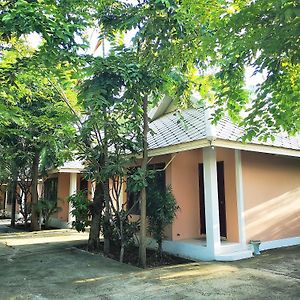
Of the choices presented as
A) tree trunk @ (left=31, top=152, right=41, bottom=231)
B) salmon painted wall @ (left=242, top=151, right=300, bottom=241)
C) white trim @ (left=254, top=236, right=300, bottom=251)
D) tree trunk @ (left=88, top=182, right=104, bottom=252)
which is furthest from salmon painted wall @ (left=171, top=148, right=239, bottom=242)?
tree trunk @ (left=31, top=152, right=41, bottom=231)

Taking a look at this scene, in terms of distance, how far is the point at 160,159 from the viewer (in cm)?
1109

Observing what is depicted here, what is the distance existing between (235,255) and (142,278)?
2.93 m

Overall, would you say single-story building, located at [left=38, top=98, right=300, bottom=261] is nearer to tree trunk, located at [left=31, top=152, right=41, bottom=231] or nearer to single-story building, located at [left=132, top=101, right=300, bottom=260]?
single-story building, located at [left=132, top=101, right=300, bottom=260]

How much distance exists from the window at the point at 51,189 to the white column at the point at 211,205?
13.2 meters

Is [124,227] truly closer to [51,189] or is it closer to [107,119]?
[107,119]

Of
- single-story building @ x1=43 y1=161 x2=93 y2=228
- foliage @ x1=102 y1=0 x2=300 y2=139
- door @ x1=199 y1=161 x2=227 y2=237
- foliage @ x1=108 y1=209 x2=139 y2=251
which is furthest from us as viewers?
single-story building @ x1=43 y1=161 x2=93 y2=228

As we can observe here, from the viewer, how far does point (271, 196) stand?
35.3 feet

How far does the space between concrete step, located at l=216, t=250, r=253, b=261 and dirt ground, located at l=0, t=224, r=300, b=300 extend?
0.82 feet

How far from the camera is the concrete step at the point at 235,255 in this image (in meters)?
8.59

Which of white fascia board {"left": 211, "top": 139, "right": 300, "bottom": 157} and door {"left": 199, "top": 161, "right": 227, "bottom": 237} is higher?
white fascia board {"left": 211, "top": 139, "right": 300, "bottom": 157}

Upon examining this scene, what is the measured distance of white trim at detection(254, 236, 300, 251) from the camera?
1011 cm

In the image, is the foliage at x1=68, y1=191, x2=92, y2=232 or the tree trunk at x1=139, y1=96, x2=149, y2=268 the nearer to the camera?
the tree trunk at x1=139, y1=96, x2=149, y2=268

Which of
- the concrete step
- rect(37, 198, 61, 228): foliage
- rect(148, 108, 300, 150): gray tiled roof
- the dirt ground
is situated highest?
rect(148, 108, 300, 150): gray tiled roof

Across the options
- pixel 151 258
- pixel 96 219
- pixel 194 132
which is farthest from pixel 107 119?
pixel 151 258
